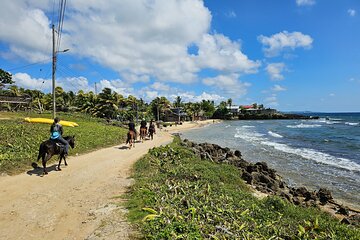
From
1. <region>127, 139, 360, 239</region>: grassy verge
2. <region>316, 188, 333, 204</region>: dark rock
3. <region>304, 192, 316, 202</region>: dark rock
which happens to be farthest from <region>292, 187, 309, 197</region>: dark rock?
<region>127, 139, 360, 239</region>: grassy verge

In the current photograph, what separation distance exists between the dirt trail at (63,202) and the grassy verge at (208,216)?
66 centimetres

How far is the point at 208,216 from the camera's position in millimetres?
6547

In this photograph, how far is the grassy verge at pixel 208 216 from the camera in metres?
5.84

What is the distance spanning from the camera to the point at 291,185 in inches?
677

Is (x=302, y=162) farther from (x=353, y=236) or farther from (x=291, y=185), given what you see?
(x=353, y=236)

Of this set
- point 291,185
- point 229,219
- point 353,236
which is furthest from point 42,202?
point 291,185

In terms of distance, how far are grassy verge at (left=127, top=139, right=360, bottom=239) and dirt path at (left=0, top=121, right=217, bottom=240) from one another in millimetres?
630

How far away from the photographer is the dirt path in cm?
596

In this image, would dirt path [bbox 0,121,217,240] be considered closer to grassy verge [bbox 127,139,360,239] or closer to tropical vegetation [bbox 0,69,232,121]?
grassy verge [bbox 127,139,360,239]

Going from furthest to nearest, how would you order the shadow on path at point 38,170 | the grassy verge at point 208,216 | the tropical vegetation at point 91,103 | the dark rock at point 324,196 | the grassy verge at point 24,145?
the tropical vegetation at point 91,103
the dark rock at point 324,196
the grassy verge at point 24,145
the shadow on path at point 38,170
the grassy verge at point 208,216

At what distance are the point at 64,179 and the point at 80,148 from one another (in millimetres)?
7055

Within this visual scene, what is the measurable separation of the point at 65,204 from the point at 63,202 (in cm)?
19

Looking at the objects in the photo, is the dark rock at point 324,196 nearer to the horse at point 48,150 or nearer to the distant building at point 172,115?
the horse at point 48,150

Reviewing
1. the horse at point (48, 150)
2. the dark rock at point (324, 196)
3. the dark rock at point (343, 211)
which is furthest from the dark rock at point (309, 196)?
the horse at point (48, 150)
